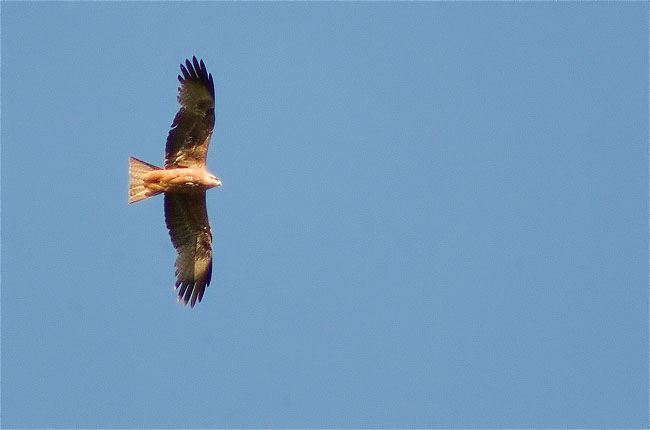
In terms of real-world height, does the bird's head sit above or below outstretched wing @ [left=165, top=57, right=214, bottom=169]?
below

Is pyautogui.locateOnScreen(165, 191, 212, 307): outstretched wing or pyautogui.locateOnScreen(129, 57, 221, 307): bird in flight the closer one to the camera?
pyautogui.locateOnScreen(129, 57, 221, 307): bird in flight

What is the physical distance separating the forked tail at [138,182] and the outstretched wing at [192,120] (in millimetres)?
305

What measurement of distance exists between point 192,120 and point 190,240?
1868 mm

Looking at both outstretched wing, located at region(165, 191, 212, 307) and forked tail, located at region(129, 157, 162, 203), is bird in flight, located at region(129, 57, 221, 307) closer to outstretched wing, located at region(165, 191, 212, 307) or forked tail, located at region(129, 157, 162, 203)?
forked tail, located at region(129, 157, 162, 203)

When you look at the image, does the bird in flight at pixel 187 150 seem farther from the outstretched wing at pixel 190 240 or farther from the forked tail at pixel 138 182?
the outstretched wing at pixel 190 240

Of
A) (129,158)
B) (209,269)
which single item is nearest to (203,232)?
(209,269)

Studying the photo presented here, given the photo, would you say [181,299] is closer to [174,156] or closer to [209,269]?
[209,269]

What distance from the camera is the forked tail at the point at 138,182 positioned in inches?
553

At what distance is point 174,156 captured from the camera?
1414cm

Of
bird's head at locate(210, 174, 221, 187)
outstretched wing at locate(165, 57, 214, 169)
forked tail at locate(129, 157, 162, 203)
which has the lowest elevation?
forked tail at locate(129, 157, 162, 203)

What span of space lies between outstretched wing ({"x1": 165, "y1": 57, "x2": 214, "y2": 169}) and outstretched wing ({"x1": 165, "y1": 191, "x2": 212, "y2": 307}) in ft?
2.30

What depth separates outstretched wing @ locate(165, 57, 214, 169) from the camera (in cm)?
1403

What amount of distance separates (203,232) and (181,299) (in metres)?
1.03

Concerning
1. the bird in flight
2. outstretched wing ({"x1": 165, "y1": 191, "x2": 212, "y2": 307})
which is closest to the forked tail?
the bird in flight
